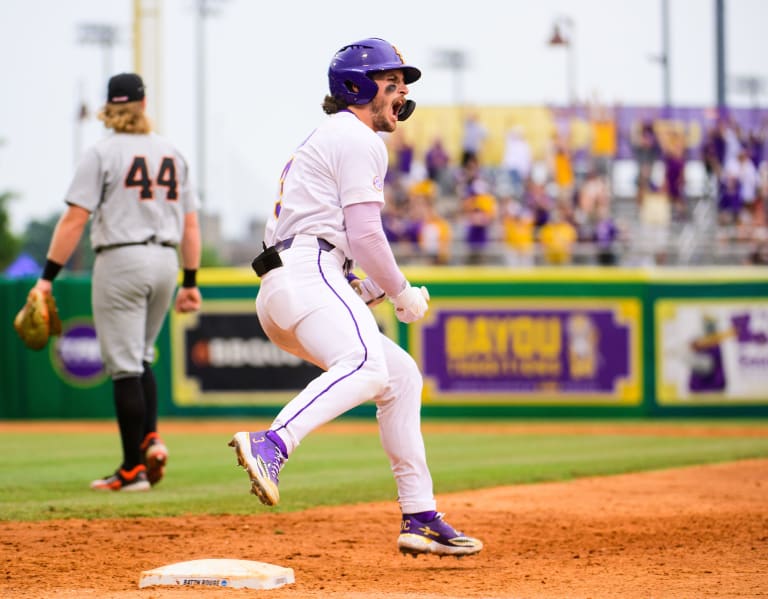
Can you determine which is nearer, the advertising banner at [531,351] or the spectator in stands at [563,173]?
the advertising banner at [531,351]

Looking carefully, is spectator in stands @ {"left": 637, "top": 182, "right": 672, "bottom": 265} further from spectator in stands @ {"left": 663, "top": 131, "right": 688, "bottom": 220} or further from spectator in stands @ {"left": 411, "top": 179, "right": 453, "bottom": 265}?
spectator in stands @ {"left": 411, "top": 179, "right": 453, "bottom": 265}

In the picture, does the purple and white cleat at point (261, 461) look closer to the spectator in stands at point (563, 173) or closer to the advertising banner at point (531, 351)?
the advertising banner at point (531, 351)

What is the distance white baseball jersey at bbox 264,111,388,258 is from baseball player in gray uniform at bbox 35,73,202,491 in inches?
91.8

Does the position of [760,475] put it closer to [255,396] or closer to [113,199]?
[113,199]

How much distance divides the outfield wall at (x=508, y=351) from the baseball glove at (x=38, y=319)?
6.87 m

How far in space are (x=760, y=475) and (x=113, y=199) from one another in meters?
4.67

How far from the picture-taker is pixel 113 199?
706cm

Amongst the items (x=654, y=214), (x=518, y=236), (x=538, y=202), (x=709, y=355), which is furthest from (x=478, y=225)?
(x=709, y=355)

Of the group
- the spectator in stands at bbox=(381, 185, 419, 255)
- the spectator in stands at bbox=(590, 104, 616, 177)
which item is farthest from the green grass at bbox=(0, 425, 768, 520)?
the spectator in stands at bbox=(590, 104, 616, 177)

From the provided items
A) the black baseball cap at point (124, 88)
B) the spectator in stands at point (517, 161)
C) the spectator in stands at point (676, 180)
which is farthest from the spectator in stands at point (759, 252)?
the black baseball cap at point (124, 88)

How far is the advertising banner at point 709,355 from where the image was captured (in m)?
14.1

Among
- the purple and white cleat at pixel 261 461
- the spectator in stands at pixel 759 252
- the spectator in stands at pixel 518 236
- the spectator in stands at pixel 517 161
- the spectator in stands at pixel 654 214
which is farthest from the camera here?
the spectator in stands at pixel 517 161

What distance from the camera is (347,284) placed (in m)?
4.87

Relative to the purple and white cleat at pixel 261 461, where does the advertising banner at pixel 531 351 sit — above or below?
below
